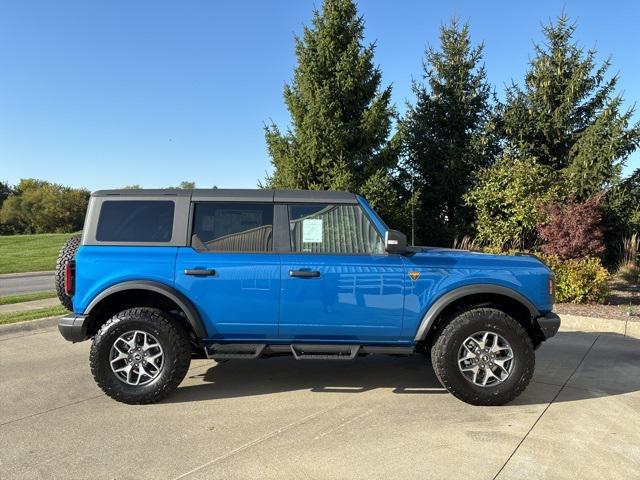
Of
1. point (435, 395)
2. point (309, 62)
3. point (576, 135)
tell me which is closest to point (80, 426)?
point (435, 395)

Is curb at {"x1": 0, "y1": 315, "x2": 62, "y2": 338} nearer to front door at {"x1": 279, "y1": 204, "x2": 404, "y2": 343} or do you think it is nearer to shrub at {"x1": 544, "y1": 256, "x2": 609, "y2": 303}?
front door at {"x1": 279, "y1": 204, "x2": 404, "y2": 343}

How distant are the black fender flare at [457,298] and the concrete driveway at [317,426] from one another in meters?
0.69

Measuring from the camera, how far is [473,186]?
14156 millimetres

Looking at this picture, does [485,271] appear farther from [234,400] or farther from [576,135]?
[576,135]

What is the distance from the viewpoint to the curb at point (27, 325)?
699 centimetres

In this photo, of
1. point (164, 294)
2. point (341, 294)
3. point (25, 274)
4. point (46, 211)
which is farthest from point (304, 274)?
point (46, 211)

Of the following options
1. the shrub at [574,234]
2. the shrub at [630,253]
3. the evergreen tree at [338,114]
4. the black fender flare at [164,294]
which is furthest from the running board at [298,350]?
the shrub at [630,253]

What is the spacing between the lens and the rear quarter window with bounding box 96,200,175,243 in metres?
4.38

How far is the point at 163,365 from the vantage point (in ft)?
13.9

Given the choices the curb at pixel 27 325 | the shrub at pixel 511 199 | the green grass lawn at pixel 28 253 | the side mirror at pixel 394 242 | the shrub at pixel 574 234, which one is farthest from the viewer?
the green grass lawn at pixel 28 253

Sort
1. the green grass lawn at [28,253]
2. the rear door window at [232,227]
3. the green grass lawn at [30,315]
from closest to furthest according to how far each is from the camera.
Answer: the rear door window at [232,227]
the green grass lawn at [30,315]
the green grass lawn at [28,253]

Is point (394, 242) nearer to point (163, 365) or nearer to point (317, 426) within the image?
point (317, 426)

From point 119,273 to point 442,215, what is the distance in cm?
1212

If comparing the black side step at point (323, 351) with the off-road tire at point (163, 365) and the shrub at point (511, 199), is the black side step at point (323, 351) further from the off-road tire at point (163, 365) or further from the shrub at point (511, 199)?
the shrub at point (511, 199)
